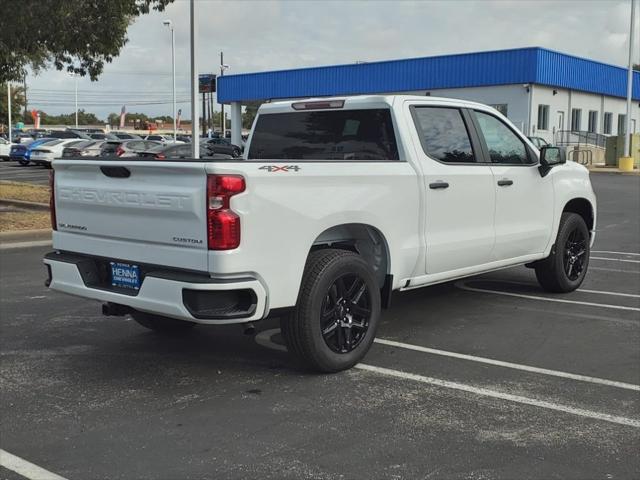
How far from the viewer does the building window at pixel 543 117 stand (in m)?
40.1

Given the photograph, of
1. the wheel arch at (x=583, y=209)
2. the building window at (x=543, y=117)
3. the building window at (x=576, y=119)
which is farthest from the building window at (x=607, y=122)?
the wheel arch at (x=583, y=209)

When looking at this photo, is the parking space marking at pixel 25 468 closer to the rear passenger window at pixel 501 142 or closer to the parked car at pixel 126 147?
the rear passenger window at pixel 501 142

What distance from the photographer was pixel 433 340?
5938 millimetres

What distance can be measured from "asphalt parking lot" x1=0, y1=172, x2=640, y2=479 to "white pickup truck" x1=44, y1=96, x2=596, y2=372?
438mm

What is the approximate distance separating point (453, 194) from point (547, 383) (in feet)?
5.71


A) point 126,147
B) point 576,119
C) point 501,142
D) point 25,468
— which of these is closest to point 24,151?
point 126,147

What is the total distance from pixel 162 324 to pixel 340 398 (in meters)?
2.14

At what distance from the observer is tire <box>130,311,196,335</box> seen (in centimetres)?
602

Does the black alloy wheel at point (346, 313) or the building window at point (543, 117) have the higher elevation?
the building window at point (543, 117)

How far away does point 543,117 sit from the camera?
133 ft

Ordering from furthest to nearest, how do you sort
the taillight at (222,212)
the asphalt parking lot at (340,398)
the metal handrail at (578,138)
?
the metal handrail at (578,138)
the taillight at (222,212)
the asphalt parking lot at (340,398)

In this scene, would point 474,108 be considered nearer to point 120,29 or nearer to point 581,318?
point 581,318

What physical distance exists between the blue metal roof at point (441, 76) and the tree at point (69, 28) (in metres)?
27.7

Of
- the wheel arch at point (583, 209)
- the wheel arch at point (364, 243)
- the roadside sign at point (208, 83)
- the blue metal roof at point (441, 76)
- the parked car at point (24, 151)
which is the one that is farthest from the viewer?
the roadside sign at point (208, 83)
